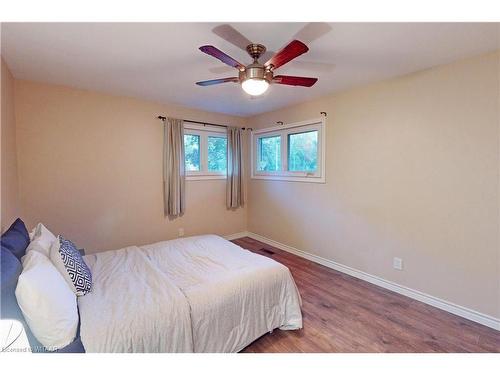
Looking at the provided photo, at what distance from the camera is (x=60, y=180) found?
2.81 m

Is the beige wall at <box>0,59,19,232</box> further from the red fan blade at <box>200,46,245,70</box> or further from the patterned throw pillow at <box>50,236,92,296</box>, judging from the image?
the red fan blade at <box>200,46,245,70</box>

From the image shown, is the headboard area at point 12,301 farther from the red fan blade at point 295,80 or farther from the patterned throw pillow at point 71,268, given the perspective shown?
the red fan blade at point 295,80

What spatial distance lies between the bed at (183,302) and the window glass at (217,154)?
207 cm

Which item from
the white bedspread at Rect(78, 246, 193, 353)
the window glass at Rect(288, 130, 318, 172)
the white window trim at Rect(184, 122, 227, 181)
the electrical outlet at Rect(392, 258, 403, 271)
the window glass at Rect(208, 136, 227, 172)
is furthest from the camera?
the window glass at Rect(208, 136, 227, 172)

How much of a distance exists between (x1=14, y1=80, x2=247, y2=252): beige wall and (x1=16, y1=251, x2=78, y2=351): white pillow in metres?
1.88

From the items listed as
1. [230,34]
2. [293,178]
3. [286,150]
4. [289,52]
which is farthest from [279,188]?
[230,34]

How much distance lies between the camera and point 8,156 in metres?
2.20

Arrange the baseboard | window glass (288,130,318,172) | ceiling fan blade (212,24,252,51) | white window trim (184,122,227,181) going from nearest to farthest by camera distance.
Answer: ceiling fan blade (212,24,252,51), window glass (288,130,318,172), white window trim (184,122,227,181), the baseboard

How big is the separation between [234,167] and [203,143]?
2.28 feet

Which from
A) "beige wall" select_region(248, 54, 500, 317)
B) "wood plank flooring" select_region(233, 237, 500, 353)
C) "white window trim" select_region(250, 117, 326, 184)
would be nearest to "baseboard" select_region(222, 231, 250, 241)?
"white window trim" select_region(250, 117, 326, 184)

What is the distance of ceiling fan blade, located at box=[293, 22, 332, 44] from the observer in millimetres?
1423

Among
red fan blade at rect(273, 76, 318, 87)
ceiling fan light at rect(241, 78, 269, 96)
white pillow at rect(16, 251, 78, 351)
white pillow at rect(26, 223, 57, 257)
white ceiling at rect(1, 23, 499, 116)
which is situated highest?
white ceiling at rect(1, 23, 499, 116)

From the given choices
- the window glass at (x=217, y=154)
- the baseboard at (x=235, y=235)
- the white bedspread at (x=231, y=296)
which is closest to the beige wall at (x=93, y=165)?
the window glass at (x=217, y=154)
